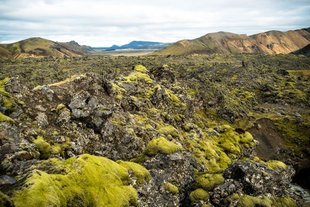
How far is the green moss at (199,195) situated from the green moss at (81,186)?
1002cm

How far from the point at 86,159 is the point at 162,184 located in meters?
11.8

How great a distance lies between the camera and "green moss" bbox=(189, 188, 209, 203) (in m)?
42.5

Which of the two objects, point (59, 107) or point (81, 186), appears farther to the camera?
point (59, 107)

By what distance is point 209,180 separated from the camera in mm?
44531

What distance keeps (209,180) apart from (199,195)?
9.08 ft

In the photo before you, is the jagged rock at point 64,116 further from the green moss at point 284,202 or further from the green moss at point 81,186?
the green moss at point 284,202

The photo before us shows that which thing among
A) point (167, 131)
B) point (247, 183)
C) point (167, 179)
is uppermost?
point (167, 131)

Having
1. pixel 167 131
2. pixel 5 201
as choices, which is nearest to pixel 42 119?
pixel 167 131

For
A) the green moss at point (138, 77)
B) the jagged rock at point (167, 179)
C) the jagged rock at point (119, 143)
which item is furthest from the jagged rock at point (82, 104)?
the green moss at point (138, 77)

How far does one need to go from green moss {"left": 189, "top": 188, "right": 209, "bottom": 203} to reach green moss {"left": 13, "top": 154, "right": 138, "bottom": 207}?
10.0m

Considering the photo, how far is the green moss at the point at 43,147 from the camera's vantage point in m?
40.8

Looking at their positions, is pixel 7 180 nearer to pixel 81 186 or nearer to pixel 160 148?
pixel 81 186

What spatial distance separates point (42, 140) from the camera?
42562mm

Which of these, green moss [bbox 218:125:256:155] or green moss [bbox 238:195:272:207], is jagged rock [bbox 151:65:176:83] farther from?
green moss [bbox 238:195:272:207]
